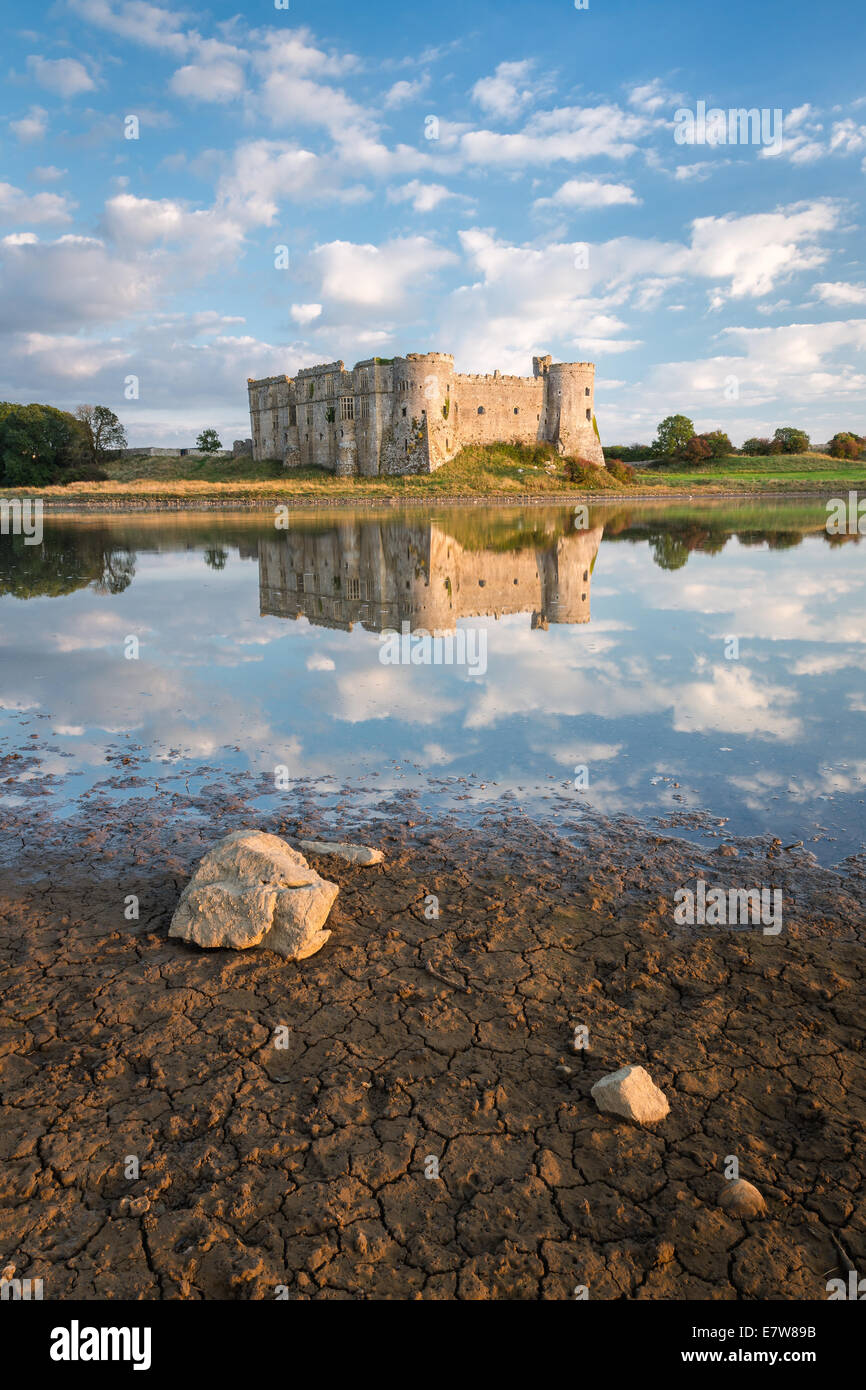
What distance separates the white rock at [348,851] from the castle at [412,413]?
71096mm

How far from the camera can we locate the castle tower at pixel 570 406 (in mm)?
82562

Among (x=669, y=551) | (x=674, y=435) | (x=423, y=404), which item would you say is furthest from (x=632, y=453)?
(x=669, y=551)

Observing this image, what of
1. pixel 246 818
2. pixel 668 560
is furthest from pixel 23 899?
pixel 668 560

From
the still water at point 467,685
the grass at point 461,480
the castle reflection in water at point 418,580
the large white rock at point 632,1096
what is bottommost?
the large white rock at point 632,1096

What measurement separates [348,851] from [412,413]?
72551 mm

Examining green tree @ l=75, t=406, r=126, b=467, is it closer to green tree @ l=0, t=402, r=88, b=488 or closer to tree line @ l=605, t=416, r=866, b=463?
green tree @ l=0, t=402, r=88, b=488

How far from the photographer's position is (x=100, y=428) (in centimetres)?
10094

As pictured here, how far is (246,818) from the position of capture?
7977 mm

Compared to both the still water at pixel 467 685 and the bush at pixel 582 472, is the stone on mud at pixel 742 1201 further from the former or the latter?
the bush at pixel 582 472

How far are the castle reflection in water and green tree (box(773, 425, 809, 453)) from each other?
86401 mm

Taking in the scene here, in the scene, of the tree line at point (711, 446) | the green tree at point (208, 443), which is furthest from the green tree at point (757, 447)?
the green tree at point (208, 443)

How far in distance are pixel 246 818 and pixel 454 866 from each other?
2.37 metres

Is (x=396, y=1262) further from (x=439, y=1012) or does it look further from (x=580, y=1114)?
(x=439, y=1012)

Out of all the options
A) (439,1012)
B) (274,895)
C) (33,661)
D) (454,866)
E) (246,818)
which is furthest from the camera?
(33,661)
